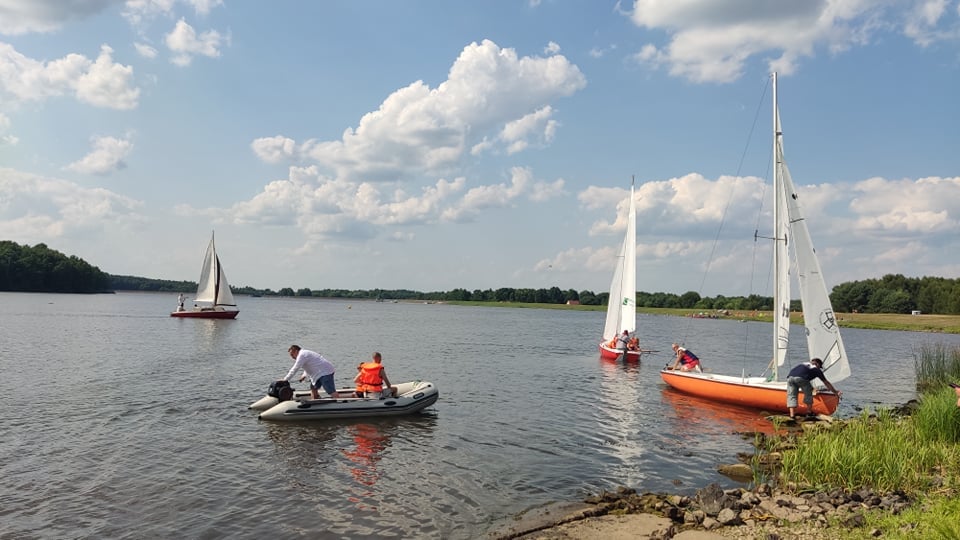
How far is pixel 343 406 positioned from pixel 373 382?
1249mm

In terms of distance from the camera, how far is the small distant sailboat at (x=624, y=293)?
36531 mm

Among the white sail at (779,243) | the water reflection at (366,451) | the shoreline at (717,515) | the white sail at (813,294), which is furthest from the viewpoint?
the white sail at (779,243)

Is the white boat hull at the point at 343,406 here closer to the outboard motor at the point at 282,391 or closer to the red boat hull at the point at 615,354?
the outboard motor at the point at 282,391

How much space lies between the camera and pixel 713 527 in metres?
8.80

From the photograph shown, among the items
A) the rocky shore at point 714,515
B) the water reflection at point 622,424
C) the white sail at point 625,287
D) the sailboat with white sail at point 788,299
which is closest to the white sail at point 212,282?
the white sail at point 625,287

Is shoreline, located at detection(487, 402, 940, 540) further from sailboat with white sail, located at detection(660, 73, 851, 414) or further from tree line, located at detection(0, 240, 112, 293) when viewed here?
tree line, located at detection(0, 240, 112, 293)

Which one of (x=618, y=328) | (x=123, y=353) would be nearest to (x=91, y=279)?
(x=123, y=353)

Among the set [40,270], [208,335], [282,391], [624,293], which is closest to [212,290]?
[208,335]

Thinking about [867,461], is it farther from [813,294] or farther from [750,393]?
[813,294]

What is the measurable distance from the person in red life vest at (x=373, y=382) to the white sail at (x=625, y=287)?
20939 mm

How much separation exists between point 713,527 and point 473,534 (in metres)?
3.74

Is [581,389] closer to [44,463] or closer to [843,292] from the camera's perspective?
[44,463]

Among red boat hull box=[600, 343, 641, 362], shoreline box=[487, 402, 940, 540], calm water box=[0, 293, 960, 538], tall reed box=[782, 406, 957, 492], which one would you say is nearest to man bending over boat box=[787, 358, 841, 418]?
calm water box=[0, 293, 960, 538]

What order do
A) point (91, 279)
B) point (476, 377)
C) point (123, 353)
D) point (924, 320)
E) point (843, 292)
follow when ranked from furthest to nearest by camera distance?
point (91, 279) < point (843, 292) < point (924, 320) < point (123, 353) < point (476, 377)
